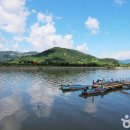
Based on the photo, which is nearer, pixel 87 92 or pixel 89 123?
pixel 89 123

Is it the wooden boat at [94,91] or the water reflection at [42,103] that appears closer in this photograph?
the water reflection at [42,103]

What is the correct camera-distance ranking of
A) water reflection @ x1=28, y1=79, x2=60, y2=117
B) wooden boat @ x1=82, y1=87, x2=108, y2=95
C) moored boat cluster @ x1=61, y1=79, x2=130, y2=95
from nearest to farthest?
water reflection @ x1=28, y1=79, x2=60, y2=117, wooden boat @ x1=82, y1=87, x2=108, y2=95, moored boat cluster @ x1=61, y1=79, x2=130, y2=95

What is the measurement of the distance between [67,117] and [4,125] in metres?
14.0

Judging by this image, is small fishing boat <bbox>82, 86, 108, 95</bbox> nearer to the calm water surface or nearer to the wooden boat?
the wooden boat

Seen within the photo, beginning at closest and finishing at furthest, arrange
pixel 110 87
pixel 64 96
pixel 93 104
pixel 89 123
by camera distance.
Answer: pixel 89 123 < pixel 93 104 < pixel 64 96 < pixel 110 87

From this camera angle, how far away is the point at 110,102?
67.7 meters

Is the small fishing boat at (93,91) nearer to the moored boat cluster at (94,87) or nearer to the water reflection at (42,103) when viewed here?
the moored boat cluster at (94,87)

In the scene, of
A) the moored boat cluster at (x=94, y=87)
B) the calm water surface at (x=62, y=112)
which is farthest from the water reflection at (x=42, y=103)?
the moored boat cluster at (x=94, y=87)

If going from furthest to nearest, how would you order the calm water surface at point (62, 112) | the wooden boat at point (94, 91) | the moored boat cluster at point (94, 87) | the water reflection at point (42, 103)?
the moored boat cluster at point (94, 87), the wooden boat at point (94, 91), the water reflection at point (42, 103), the calm water surface at point (62, 112)

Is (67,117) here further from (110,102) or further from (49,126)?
(110,102)

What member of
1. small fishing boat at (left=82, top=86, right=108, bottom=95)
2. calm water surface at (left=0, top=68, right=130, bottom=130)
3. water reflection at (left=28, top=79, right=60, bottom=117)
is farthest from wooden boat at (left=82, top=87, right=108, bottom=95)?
water reflection at (left=28, top=79, right=60, bottom=117)

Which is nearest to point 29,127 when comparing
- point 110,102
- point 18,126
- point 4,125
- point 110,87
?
point 18,126

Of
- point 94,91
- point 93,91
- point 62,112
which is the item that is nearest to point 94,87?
point 94,91

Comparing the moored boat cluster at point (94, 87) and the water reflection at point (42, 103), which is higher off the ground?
the moored boat cluster at point (94, 87)
